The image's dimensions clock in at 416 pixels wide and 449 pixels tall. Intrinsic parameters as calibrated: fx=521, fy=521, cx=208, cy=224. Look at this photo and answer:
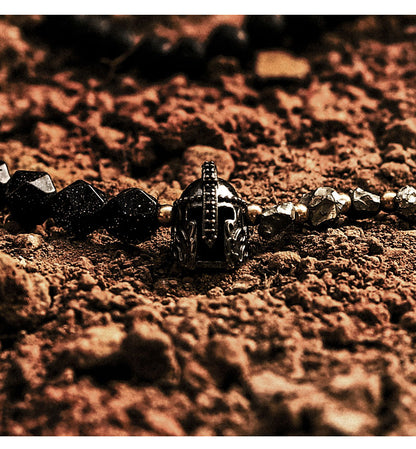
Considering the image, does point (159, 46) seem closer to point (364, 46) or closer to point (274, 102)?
point (274, 102)

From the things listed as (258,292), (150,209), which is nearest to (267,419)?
(258,292)

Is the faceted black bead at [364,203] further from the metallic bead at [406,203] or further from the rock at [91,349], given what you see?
the rock at [91,349]

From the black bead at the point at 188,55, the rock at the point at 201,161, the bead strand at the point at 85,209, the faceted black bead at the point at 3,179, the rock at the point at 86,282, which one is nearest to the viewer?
the rock at the point at 86,282

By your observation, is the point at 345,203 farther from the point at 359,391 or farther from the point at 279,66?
the point at 279,66

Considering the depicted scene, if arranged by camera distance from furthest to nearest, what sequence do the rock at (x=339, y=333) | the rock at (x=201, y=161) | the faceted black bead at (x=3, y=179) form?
the rock at (x=201, y=161), the faceted black bead at (x=3, y=179), the rock at (x=339, y=333)

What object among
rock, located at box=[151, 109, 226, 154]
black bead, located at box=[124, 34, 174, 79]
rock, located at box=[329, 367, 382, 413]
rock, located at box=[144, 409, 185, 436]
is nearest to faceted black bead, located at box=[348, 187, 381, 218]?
rock, located at box=[151, 109, 226, 154]

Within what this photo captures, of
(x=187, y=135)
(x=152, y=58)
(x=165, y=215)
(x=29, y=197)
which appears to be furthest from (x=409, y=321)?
(x=152, y=58)

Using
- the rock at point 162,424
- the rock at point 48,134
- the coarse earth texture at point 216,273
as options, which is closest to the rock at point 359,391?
the coarse earth texture at point 216,273

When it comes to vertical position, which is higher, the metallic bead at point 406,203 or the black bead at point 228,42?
the black bead at point 228,42
